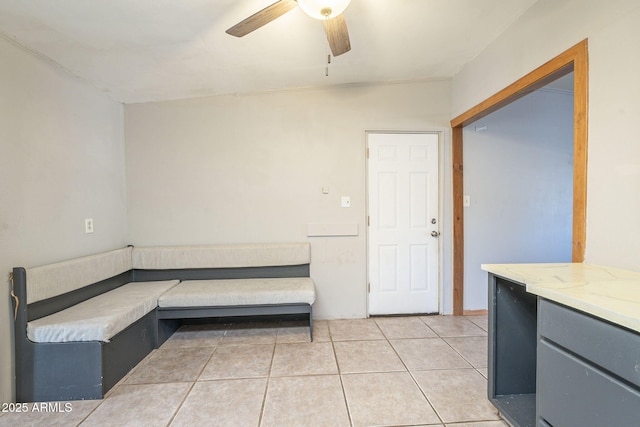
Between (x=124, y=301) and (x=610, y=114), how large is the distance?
3.30 m

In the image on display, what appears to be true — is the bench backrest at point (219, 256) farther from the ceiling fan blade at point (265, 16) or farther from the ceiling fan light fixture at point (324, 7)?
the ceiling fan light fixture at point (324, 7)

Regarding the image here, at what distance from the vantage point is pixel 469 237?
9.71 ft

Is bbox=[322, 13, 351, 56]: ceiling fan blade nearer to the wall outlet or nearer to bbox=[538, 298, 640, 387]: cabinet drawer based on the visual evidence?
bbox=[538, 298, 640, 387]: cabinet drawer

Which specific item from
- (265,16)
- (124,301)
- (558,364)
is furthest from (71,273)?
(558,364)

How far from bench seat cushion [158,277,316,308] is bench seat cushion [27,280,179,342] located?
0.57ft

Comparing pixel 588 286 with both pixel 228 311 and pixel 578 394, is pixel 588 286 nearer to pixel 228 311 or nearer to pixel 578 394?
pixel 578 394

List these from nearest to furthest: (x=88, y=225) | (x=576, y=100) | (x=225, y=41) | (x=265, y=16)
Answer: (x=265, y=16), (x=576, y=100), (x=225, y=41), (x=88, y=225)

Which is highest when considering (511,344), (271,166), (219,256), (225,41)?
(225,41)

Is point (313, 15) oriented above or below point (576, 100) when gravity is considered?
above

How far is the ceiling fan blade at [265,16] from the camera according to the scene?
1.36 metres

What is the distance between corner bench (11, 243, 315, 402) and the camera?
1685mm

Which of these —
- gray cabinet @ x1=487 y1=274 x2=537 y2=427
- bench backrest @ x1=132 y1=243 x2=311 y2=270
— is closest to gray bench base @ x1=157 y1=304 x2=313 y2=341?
bench backrest @ x1=132 y1=243 x2=311 y2=270

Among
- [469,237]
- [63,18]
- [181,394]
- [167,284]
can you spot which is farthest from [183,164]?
[469,237]

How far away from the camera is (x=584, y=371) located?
96 cm
